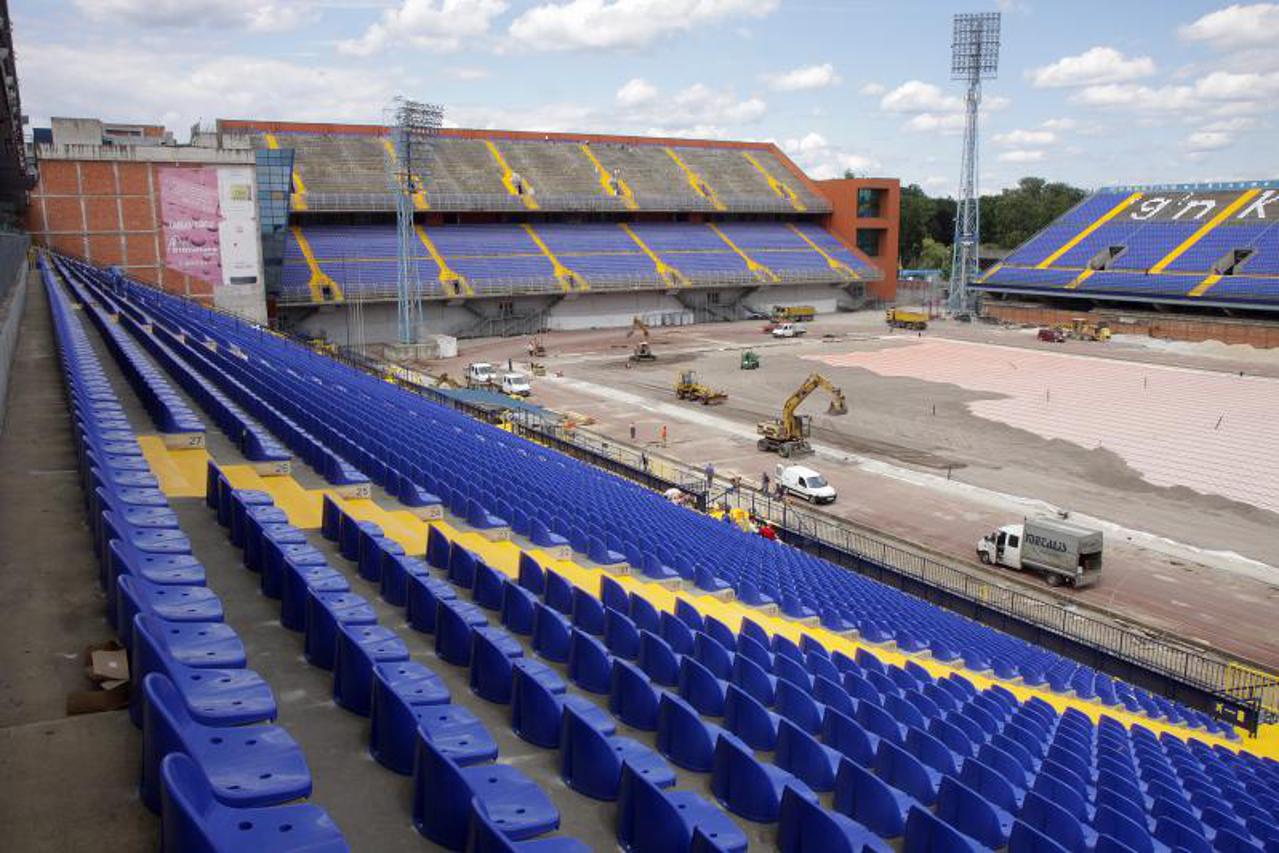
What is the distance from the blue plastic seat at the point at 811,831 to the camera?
17.5ft

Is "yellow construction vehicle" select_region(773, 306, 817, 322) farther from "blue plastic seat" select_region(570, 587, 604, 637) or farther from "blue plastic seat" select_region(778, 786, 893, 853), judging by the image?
"blue plastic seat" select_region(778, 786, 893, 853)

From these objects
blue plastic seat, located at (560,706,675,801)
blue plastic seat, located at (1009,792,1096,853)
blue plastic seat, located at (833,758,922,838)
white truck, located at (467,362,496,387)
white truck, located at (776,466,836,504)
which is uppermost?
blue plastic seat, located at (560,706,675,801)

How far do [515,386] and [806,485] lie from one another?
19479mm

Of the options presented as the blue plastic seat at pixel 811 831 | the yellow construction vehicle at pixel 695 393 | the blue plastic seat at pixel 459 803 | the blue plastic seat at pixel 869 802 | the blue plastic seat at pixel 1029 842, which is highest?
the blue plastic seat at pixel 459 803

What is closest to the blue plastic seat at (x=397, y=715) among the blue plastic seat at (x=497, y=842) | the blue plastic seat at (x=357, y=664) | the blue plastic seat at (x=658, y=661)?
the blue plastic seat at (x=357, y=664)

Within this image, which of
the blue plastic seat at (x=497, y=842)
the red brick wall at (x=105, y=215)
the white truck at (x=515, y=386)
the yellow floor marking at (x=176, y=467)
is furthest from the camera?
the red brick wall at (x=105, y=215)

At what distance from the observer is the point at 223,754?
4.32 metres

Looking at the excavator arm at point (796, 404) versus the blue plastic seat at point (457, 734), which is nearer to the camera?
the blue plastic seat at point (457, 734)

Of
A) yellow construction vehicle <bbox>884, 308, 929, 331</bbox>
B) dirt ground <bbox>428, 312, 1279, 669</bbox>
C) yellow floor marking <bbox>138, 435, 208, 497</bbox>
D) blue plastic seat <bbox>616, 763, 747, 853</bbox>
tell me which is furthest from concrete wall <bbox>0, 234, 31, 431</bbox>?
yellow construction vehicle <bbox>884, 308, 929, 331</bbox>

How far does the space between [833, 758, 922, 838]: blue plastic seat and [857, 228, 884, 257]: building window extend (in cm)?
8910

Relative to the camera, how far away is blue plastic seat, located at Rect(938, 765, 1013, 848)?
6.98 meters

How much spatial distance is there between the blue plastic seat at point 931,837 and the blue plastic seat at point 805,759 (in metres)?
0.88

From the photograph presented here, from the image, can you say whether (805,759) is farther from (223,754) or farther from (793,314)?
(793,314)

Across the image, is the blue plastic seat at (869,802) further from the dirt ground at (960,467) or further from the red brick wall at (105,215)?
the red brick wall at (105,215)
